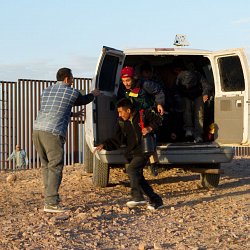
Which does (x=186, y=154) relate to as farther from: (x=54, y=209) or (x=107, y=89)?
(x=54, y=209)

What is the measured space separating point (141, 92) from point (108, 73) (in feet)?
2.03

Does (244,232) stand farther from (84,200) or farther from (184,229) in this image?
(84,200)

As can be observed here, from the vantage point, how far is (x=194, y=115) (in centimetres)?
1011

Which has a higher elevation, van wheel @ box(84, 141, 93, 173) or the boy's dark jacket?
the boy's dark jacket

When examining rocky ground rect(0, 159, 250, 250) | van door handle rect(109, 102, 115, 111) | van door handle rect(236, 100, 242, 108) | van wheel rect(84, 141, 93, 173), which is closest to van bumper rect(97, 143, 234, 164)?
rocky ground rect(0, 159, 250, 250)

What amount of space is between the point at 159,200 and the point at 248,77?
99.1 inches

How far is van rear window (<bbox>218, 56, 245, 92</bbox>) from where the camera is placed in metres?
9.27

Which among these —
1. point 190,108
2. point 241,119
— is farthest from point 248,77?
point 190,108

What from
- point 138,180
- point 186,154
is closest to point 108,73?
point 186,154

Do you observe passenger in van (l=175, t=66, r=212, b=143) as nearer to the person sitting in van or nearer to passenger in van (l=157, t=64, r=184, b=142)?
passenger in van (l=157, t=64, r=184, b=142)

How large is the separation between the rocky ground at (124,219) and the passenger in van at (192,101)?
0.96 meters

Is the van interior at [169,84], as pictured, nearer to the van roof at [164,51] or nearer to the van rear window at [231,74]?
the van rear window at [231,74]

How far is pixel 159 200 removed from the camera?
777 cm

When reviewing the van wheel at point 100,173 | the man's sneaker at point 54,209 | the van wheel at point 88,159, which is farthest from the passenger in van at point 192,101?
the man's sneaker at point 54,209
